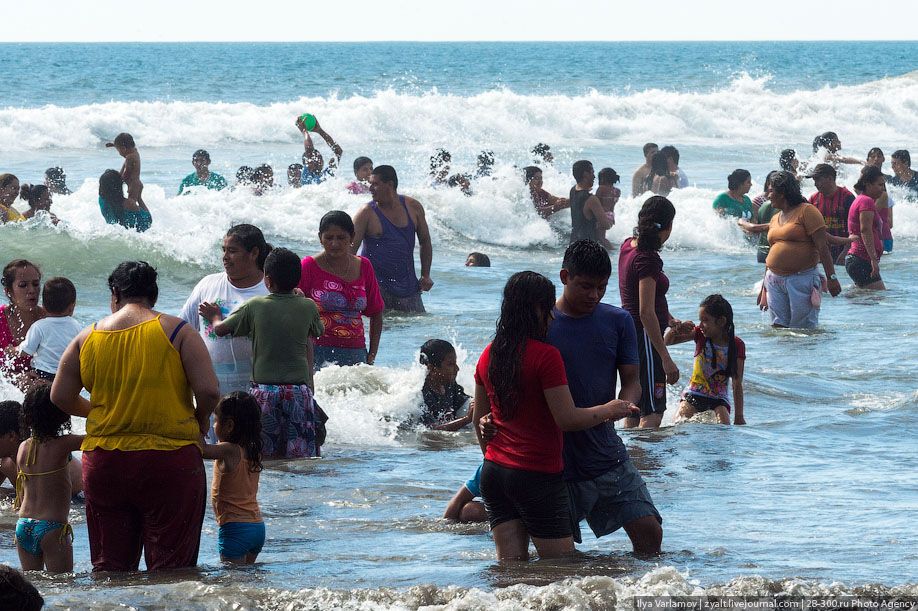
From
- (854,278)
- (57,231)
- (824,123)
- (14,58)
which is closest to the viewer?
(854,278)

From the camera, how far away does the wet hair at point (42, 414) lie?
5.00 m

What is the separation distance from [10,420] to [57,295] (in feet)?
4.10

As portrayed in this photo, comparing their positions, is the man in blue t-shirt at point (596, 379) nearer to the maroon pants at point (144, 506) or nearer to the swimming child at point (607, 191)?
the maroon pants at point (144, 506)

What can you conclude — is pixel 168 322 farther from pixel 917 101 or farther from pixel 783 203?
pixel 917 101

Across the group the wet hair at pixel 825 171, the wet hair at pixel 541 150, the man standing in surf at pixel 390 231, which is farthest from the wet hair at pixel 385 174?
the wet hair at pixel 541 150

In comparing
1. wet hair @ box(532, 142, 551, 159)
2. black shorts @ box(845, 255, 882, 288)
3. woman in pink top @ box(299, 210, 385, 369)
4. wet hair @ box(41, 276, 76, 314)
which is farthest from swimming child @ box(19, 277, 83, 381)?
wet hair @ box(532, 142, 551, 159)

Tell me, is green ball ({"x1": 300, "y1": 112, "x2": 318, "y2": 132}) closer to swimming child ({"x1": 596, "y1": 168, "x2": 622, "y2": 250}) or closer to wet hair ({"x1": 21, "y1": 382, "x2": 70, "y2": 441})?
swimming child ({"x1": 596, "y1": 168, "x2": 622, "y2": 250})

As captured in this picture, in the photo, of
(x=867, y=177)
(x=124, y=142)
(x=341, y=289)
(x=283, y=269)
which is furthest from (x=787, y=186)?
(x=124, y=142)

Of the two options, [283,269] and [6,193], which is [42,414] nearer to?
[283,269]

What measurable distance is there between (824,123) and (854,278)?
3528 centimetres

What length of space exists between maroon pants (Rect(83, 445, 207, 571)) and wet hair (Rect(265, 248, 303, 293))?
5.47 feet

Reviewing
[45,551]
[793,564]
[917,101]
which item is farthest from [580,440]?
[917,101]

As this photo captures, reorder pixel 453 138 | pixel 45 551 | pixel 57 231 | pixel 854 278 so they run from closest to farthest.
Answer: pixel 45 551
pixel 854 278
pixel 57 231
pixel 453 138

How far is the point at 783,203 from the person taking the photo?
34.1ft
